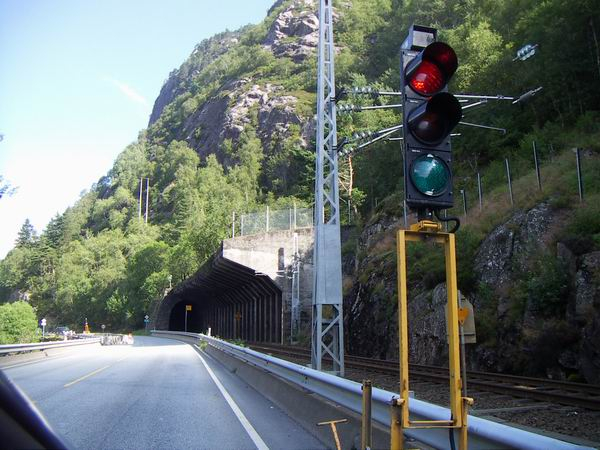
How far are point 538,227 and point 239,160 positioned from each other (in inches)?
4628

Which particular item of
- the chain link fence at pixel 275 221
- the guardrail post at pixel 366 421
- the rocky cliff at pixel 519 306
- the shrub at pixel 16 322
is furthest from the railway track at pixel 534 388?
the shrub at pixel 16 322

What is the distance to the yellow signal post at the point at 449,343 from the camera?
383 centimetres

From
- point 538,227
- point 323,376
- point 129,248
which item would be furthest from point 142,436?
point 129,248

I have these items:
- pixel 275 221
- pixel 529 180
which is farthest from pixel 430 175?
pixel 275 221

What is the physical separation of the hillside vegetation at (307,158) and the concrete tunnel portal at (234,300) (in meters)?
8.54

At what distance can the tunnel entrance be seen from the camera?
9700 centimetres

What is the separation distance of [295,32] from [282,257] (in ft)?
477

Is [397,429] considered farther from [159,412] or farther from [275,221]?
[275,221]

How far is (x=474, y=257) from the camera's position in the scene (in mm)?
21469

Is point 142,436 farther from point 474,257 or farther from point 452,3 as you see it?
point 452,3

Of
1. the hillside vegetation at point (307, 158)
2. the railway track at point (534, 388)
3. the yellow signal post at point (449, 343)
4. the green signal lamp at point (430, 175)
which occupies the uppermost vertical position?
the hillside vegetation at point (307, 158)

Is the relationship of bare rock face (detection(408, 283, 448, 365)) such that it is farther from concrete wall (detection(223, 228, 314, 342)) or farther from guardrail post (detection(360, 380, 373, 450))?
concrete wall (detection(223, 228, 314, 342))

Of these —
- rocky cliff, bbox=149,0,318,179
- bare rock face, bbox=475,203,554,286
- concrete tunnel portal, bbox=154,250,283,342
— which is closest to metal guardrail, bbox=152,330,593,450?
bare rock face, bbox=475,203,554,286

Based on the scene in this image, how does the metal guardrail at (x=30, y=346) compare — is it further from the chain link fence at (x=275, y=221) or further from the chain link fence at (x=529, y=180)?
the chain link fence at (x=529, y=180)
